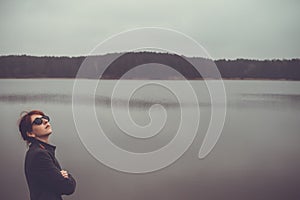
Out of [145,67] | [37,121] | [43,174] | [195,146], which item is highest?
[145,67]

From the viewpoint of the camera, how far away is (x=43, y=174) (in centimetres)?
150

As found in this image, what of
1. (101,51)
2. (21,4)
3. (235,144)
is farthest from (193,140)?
(21,4)

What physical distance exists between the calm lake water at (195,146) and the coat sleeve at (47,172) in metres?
0.33

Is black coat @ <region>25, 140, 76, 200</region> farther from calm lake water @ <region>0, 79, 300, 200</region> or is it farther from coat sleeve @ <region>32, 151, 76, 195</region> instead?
calm lake water @ <region>0, 79, 300, 200</region>

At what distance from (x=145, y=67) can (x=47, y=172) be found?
0.74 meters

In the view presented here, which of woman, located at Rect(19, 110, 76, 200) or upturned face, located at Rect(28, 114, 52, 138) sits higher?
upturned face, located at Rect(28, 114, 52, 138)

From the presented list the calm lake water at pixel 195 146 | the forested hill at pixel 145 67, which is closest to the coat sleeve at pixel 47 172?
the calm lake water at pixel 195 146

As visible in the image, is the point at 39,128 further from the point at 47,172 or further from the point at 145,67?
the point at 145,67

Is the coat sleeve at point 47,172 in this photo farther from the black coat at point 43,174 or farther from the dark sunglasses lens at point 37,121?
the dark sunglasses lens at point 37,121

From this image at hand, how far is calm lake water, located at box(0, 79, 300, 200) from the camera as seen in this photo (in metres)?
1.86

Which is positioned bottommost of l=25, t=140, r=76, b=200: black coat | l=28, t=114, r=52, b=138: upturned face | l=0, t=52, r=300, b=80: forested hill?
l=25, t=140, r=76, b=200: black coat

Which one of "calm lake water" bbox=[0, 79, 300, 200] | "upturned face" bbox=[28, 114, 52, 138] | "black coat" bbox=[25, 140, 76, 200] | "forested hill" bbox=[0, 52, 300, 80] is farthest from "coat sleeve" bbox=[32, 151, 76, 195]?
"forested hill" bbox=[0, 52, 300, 80]

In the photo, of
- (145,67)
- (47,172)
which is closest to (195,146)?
(145,67)

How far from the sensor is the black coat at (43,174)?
149cm
